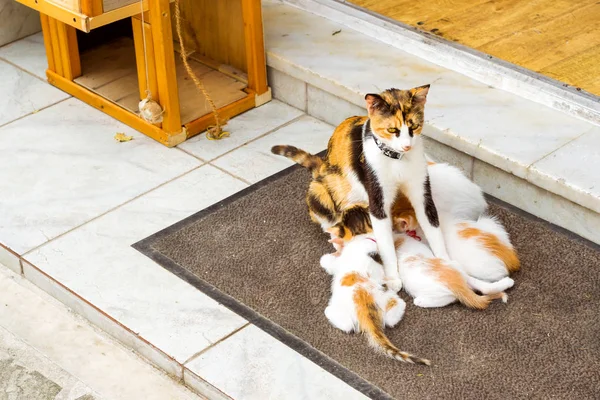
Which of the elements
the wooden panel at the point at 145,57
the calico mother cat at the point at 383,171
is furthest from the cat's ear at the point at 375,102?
the wooden panel at the point at 145,57

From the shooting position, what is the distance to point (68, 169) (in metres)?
3.45

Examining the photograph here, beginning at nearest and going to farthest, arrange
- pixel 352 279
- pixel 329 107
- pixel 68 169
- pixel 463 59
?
pixel 352 279, pixel 68 169, pixel 463 59, pixel 329 107

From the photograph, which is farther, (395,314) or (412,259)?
(412,259)

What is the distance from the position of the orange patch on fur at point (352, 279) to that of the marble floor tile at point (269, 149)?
2.60ft

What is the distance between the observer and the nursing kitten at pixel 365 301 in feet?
8.49

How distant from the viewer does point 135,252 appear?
3.04m

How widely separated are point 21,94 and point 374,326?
202 cm

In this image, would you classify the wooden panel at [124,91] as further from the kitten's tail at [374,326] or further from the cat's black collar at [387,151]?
the kitten's tail at [374,326]

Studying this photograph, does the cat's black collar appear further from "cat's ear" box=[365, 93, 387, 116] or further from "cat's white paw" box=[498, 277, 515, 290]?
"cat's white paw" box=[498, 277, 515, 290]

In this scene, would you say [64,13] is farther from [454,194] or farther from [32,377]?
[454,194]

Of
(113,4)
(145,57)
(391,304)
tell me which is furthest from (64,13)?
(391,304)

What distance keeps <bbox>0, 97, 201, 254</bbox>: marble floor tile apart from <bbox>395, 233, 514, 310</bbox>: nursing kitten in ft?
3.34

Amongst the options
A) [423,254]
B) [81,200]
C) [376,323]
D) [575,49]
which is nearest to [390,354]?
[376,323]

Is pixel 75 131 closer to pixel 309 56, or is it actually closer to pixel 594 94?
pixel 309 56
